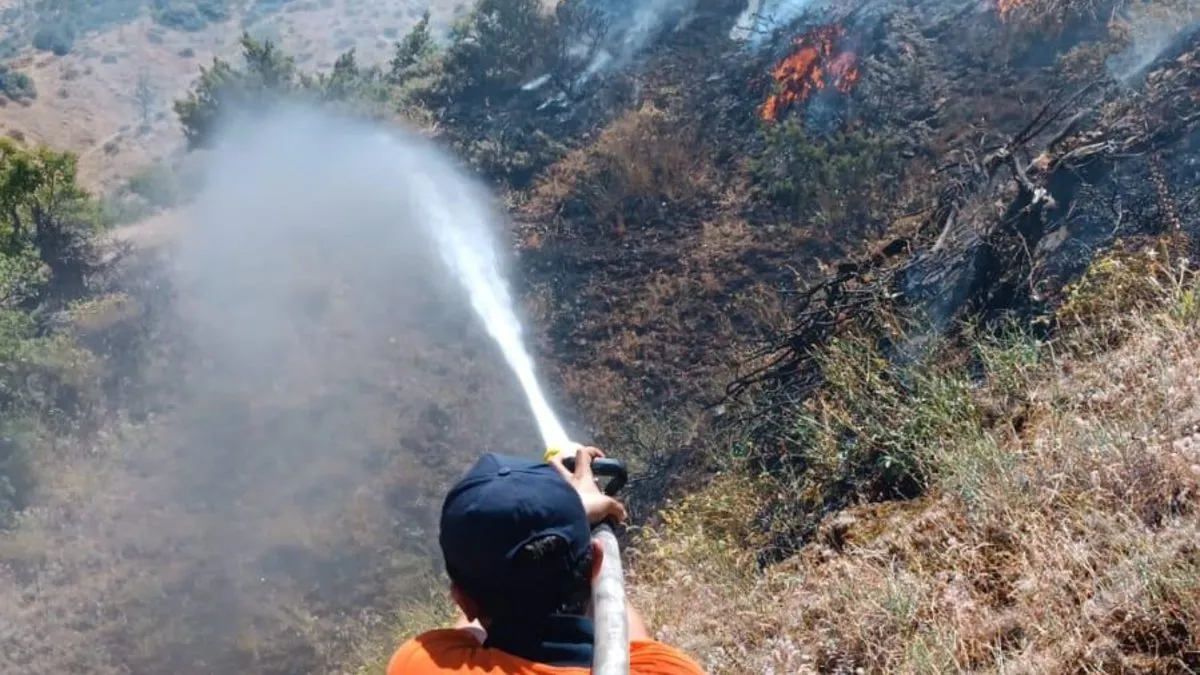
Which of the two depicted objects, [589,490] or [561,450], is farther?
[561,450]

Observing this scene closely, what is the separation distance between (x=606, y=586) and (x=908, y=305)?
4.35m

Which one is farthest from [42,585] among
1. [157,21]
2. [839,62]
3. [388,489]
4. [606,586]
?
[157,21]

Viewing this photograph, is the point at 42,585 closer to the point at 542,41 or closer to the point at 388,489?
the point at 388,489

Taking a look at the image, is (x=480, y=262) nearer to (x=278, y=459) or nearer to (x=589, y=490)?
(x=278, y=459)

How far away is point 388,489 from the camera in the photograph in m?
7.98

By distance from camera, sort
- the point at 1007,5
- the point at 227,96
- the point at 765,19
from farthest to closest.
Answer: the point at 227,96 < the point at 765,19 < the point at 1007,5

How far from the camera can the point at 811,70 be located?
435 inches

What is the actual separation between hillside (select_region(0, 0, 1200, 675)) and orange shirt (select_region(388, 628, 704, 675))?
1.06m

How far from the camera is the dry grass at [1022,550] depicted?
7.17 feet

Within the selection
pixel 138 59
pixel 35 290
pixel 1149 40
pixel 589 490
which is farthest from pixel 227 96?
pixel 138 59

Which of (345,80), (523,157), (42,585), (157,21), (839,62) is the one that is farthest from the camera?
(157,21)

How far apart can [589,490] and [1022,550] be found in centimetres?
146

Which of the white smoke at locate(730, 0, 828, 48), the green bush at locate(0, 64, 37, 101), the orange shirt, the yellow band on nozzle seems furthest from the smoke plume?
the green bush at locate(0, 64, 37, 101)

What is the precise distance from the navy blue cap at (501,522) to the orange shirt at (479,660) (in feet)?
0.34
